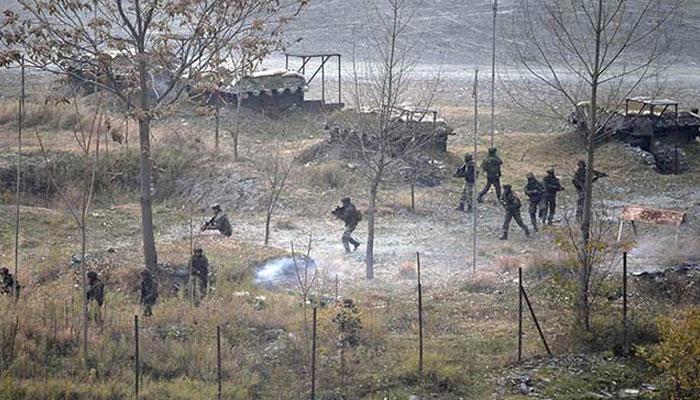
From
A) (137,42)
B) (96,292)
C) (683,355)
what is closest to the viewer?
(683,355)

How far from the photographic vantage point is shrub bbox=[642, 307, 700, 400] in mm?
10039

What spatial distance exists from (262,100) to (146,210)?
608 inches

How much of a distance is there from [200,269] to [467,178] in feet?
25.8

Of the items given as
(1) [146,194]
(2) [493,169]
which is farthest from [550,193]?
(1) [146,194]

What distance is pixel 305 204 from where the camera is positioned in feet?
70.5

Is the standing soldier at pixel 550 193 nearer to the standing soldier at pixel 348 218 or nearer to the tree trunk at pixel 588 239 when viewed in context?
the standing soldier at pixel 348 218

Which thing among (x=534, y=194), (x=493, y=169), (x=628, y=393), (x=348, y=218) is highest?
(x=493, y=169)

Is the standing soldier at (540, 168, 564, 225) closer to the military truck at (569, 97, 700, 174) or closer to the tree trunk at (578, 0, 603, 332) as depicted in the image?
the military truck at (569, 97, 700, 174)

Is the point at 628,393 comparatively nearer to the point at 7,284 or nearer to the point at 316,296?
the point at 316,296

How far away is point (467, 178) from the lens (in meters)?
20.5

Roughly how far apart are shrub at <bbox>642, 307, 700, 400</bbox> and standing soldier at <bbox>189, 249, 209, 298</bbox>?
21.1ft

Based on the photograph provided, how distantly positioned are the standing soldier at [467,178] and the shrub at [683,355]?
10.0m

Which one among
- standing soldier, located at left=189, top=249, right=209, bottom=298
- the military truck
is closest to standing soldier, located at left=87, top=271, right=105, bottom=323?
standing soldier, located at left=189, top=249, right=209, bottom=298

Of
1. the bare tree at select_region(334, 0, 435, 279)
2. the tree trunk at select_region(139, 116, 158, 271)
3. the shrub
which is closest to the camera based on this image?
the shrub
